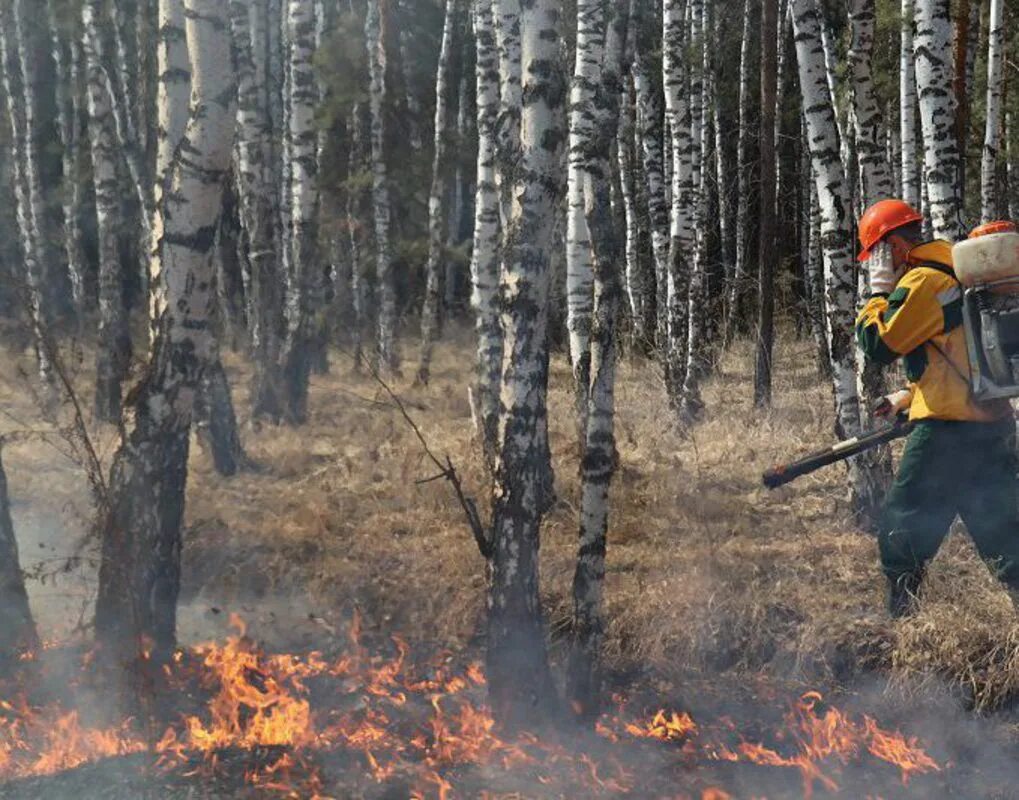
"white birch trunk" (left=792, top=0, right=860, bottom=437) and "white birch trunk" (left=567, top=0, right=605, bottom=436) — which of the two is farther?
"white birch trunk" (left=567, top=0, right=605, bottom=436)

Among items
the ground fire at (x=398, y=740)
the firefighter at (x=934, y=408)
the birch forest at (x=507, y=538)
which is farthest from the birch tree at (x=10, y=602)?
the firefighter at (x=934, y=408)

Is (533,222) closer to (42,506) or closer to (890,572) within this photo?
(890,572)

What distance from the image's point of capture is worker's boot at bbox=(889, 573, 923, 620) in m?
5.51

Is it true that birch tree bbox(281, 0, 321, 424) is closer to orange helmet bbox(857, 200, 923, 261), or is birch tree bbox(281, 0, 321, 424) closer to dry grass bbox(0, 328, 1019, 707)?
dry grass bbox(0, 328, 1019, 707)

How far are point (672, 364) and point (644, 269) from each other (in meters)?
9.63

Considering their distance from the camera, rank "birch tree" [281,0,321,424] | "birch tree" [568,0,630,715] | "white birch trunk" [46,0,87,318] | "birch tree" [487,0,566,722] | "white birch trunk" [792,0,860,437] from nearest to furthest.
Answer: "birch tree" [487,0,566,722]
"birch tree" [568,0,630,715]
"white birch trunk" [792,0,860,437]
"birch tree" [281,0,321,424]
"white birch trunk" [46,0,87,318]

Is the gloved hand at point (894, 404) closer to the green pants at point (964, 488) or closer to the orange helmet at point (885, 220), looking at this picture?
the green pants at point (964, 488)

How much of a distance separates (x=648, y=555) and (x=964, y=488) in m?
2.30

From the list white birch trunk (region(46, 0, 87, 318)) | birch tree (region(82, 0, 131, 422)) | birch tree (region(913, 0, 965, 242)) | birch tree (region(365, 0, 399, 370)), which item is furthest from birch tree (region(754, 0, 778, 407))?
white birch trunk (region(46, 0, 87, 318))

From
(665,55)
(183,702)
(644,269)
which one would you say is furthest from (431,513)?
(644,269)

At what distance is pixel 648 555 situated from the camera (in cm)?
689

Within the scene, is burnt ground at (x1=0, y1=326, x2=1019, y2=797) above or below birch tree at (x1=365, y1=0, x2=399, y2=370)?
below

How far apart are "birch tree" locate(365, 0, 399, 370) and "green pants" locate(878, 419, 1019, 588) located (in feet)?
34.7

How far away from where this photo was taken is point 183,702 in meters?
5.25
